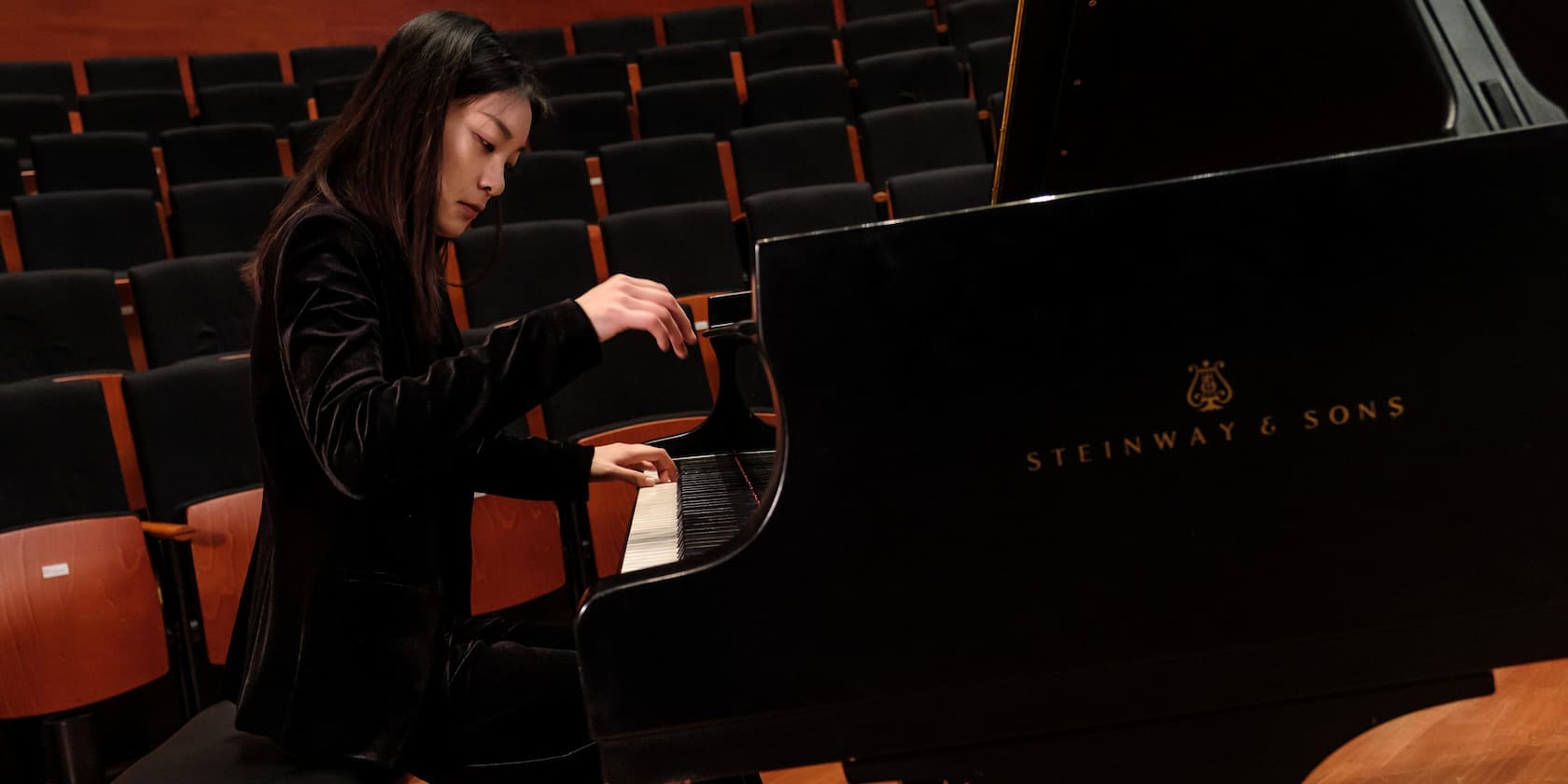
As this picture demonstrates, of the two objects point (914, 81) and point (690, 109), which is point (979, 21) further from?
point (690, 109)

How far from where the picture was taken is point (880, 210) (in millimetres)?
2125

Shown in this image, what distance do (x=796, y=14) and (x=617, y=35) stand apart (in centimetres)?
50

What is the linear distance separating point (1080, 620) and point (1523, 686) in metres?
0.84

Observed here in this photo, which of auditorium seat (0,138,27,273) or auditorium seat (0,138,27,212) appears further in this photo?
auditorium seat (0,138,27,212)

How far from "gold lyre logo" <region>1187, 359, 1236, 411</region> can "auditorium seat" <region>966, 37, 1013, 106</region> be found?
2.02 metres

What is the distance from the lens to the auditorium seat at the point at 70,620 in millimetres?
1047

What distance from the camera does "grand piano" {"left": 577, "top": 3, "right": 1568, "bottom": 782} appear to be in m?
0.47

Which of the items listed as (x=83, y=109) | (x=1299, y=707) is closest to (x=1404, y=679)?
(x=1299, y=707)

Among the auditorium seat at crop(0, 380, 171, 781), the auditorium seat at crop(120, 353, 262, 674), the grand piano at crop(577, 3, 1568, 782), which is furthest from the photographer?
the auditorium seat at crop(120, 353, 262, 674)

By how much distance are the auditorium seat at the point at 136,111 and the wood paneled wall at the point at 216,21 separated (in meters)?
0.69

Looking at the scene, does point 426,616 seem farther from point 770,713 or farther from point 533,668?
point 770,713

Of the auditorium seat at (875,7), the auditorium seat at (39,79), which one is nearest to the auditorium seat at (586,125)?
the auditorium seat at (875,7)

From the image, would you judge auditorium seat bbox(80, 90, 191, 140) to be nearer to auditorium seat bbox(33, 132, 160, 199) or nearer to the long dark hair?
auditorium seat bbox(33, 132, 160, 199)

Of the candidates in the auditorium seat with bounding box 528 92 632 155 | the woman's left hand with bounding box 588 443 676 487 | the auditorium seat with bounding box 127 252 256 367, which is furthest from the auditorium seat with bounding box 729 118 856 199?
the woman's left hand with bounding box 588 443 676 487
